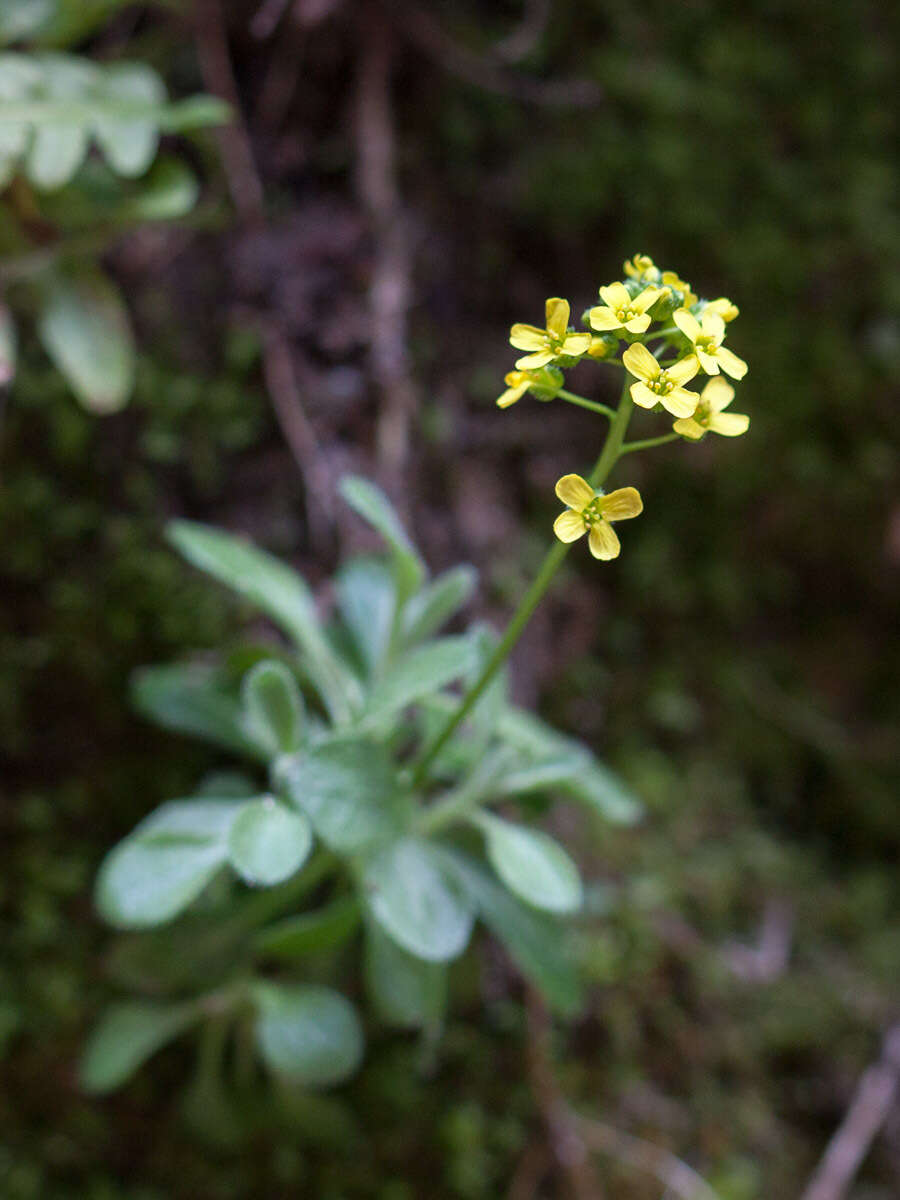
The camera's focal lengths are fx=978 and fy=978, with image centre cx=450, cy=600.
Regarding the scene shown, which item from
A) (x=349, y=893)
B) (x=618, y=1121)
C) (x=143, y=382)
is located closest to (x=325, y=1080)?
(x=349, y=893)

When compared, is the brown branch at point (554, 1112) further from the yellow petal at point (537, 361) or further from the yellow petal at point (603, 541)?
the yellow petal at point (537, 361)

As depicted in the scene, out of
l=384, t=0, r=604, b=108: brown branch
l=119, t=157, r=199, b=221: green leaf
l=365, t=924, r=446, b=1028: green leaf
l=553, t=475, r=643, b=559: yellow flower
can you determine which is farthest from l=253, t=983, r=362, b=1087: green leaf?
l=384, t=0, r=604, b=108: brown branch

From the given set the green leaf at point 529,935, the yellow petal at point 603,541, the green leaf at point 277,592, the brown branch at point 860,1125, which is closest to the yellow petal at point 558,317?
the yellow petal at point 603,541

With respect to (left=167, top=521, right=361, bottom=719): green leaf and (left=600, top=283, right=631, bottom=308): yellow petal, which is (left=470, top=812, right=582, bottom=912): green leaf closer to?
(left=167, top=521, right=361, bottom=719): green leaf

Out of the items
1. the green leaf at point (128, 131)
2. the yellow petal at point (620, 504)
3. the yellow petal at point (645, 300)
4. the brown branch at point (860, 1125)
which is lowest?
the brown branch at point (860, 1125)

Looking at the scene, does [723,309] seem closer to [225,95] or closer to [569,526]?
[569,526]

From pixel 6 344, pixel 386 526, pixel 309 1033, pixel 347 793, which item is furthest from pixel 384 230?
pixel 309 1033

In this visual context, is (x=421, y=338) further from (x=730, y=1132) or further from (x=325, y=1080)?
(x=730, y=1132)
